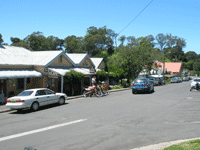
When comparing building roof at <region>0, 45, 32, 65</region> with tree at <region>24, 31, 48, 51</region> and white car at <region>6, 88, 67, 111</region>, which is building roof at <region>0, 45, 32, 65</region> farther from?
tree at <region>24, 31, 48, 51</region>

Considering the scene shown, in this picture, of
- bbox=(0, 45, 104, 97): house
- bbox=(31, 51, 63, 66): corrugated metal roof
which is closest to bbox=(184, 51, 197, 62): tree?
bbox=(0, 45, 104, 97): house

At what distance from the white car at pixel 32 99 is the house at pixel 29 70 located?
4.42 m

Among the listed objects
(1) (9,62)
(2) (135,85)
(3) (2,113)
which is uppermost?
(1) (9,62)

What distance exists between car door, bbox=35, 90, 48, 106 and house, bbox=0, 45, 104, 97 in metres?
4.56

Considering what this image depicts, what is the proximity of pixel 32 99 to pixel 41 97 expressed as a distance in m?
0.81

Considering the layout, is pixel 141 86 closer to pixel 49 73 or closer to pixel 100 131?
pixel 49 73

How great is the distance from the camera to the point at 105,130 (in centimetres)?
797

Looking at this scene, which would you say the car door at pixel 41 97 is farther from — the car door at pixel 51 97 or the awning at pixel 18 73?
the awning at pixel 18 73

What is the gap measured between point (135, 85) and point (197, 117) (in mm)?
12177

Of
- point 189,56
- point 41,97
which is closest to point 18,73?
point 41,97

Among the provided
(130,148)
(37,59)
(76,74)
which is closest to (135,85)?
(76,74)

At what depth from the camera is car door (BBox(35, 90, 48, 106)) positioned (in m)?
13.8

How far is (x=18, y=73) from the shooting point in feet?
60.5

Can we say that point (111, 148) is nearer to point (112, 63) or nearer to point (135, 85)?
point (135, 85)
